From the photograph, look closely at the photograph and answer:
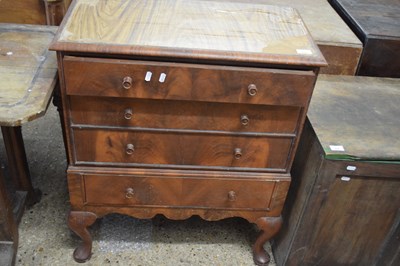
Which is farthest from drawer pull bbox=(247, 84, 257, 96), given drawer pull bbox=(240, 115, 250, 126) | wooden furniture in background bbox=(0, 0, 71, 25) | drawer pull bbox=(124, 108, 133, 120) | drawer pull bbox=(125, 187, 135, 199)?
wooden furniture in background bbox=(0, 0, 71, 25)

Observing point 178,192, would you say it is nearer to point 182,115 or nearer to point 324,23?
point 182,115

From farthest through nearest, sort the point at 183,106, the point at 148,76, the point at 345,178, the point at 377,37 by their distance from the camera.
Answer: the point at 377,37 → the point at 345,178 → the point at 183,106 → the point at 148,76

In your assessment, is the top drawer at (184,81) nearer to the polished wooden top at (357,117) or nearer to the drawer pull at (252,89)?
the drawer pull at (252,89)

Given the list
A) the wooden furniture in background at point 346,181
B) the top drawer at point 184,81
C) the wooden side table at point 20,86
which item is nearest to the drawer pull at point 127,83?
the top drawer at point 184,81

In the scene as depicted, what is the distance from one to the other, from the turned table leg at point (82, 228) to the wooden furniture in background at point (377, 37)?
1.25 m

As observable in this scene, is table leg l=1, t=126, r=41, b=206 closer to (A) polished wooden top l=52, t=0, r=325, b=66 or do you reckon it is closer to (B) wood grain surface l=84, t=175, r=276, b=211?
(B) wood grain surface l=84, t=175, r=276, b=211

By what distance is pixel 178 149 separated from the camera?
1.42 metres

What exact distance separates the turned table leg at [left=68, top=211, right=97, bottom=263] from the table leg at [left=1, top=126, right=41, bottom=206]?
39cm

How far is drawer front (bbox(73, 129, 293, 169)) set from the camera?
138cm

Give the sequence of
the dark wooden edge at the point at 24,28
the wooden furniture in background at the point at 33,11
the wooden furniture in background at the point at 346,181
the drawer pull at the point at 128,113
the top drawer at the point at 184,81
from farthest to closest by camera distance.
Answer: the wooden furniture in background at the point at 33,11 < the dark wooden edge at the point at 24,28 < the wooden furniture in background at the point at 346,181 < the drawer pull at the point at 128,113 < the top drawer at the point at 184,81

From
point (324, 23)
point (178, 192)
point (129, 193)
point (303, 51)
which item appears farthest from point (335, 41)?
point (129, 193)

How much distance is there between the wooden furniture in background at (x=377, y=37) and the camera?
178cm

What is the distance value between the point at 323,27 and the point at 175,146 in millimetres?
883

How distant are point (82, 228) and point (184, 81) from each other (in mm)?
729
